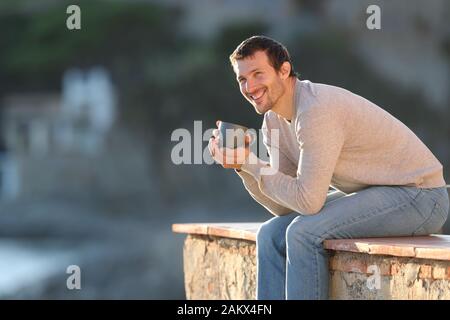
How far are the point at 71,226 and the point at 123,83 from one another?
4.45 meters

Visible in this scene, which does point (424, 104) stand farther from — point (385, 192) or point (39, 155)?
point (385, 192)

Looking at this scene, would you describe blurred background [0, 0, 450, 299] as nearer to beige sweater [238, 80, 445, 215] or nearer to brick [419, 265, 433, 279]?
beige sweater [238, 80, 445, 215]

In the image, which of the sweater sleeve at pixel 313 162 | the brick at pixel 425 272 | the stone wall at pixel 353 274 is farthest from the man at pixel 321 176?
the brick at pixel 425 272

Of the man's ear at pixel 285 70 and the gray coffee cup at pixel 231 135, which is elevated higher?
the man's ear at pixel 285 70

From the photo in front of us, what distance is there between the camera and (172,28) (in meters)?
32.8

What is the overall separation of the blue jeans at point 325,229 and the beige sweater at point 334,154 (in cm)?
5

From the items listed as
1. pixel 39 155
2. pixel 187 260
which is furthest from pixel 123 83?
pixel 187 260

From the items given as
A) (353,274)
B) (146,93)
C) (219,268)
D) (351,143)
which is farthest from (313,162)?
(146,93)

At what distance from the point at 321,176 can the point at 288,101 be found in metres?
0.32

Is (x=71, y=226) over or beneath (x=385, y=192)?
beneath

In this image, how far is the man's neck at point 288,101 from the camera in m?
3.65

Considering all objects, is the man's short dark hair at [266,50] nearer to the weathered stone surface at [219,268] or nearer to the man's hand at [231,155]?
the man's hand at [231,155]

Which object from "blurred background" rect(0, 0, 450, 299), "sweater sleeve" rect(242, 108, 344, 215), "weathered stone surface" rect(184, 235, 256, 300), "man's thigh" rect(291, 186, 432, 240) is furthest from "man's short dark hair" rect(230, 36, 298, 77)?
"blurred background" rect(0, 0, 450, 299)

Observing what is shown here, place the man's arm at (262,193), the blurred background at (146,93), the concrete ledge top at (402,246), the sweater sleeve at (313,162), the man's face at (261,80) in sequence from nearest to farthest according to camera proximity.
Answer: the concrete ledge top at (402,246) → the sweater sleeve at (313,162) → the man's face at (261,80) → the man's arm at (262,193) → the blurred background at (146,93)
